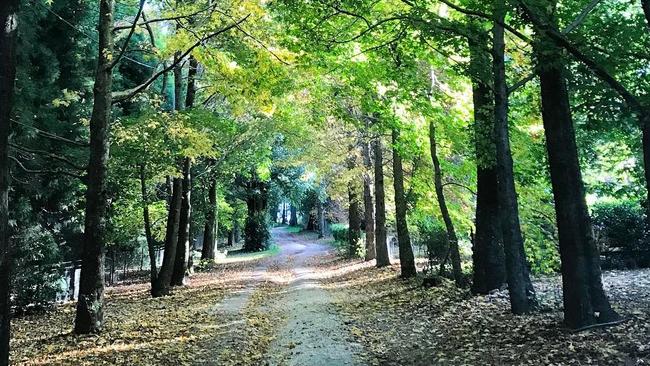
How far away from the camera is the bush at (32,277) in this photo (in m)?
13.0

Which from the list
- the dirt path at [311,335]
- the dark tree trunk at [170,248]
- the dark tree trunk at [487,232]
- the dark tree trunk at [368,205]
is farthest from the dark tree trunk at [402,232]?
the dark tree trunk at [170,248]

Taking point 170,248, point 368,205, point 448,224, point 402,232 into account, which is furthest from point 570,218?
point 368,205

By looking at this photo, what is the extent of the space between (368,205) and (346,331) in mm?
14167

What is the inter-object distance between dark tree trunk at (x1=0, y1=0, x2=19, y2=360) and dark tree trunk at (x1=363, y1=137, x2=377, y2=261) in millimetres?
16753

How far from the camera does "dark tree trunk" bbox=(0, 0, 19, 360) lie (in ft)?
16.1

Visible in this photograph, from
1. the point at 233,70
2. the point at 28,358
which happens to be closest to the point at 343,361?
the point at 28,358

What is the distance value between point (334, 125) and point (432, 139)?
8097 millimetres

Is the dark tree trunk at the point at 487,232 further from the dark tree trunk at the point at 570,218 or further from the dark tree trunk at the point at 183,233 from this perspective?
the dark tree trunk at the point at 183,233

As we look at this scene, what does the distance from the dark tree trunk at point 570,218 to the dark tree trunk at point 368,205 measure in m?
13.6

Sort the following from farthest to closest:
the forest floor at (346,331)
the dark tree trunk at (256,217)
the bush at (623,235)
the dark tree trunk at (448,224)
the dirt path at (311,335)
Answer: the dark tree trunk at (256,217) < the bush at (623,235) < the dark tree trunk at (448,224) < the dirt path at (311,335) < the forest floor at (346,331)

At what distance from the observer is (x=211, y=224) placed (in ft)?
92.2

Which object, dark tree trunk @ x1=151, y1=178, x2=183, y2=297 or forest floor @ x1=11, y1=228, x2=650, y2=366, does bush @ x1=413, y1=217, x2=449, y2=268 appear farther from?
dark tree trunk @ x1=151, y1=178, x2=183, y2=297

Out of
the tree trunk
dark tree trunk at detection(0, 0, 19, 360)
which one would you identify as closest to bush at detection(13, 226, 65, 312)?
the tree trunk

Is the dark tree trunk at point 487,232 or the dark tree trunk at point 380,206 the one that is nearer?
the dark tree trunk at point 487,232
